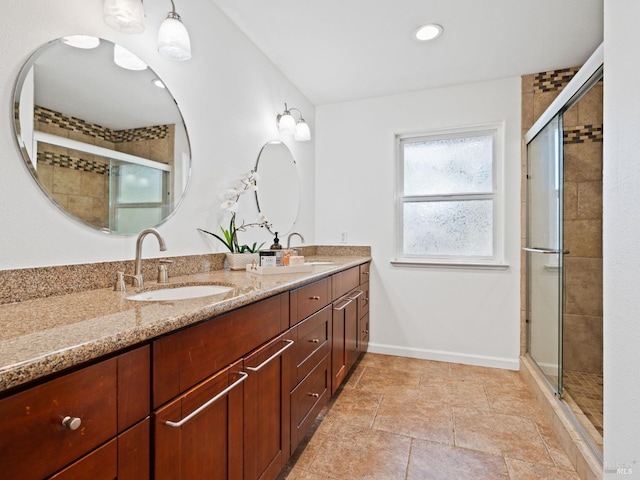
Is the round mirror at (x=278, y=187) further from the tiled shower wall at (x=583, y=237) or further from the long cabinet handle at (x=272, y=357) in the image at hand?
the tiled shower wall at (x=583, y=237)

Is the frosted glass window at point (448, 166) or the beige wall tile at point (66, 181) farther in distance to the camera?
the frosted glass window at point (448, 166)

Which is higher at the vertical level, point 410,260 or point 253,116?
point 253,116

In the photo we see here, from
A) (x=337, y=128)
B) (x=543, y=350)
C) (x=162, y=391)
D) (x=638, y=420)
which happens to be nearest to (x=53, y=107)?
(x=162, y=391)

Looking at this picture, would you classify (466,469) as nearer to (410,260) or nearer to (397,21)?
(410,260)

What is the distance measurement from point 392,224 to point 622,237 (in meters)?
2.01

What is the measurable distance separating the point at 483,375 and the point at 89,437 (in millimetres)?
2720

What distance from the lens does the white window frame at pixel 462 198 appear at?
2.75 meters

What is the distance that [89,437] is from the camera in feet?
2.06

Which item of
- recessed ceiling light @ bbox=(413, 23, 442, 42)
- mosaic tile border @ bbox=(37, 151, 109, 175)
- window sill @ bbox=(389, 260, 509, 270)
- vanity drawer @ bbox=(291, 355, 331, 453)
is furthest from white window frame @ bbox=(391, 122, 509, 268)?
mosaic tile border @ bbox=(37, 151, 109, 175)

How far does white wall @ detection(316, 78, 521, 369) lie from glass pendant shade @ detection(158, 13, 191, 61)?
1.97 m

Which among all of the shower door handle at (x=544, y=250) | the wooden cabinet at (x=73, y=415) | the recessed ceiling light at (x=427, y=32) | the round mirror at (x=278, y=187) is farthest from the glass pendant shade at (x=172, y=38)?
the shower door handle at (x=544, y=250)

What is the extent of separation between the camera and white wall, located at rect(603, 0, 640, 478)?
98cm

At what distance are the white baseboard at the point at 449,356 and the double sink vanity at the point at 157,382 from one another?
1610 mm

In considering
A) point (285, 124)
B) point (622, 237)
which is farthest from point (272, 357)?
point (285, 124)
